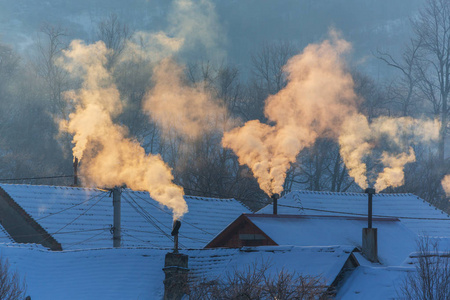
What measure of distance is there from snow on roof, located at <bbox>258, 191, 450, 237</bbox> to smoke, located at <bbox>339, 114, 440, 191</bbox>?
60.0 inches

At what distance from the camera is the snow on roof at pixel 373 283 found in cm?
2056

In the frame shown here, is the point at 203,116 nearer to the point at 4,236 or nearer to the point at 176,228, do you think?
the point at 4,236

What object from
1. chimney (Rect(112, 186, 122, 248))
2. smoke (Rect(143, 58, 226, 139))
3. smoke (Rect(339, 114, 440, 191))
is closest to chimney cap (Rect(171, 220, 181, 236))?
chimney (Rect(112, 186, 122, 248))

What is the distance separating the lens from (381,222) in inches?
1334

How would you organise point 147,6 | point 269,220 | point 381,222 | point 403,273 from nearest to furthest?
point 403,273
point 269,220
point 381,222
point 147,6

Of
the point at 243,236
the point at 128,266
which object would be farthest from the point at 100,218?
the point at 128,266

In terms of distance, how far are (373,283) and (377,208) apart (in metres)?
21.0

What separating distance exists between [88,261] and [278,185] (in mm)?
13493

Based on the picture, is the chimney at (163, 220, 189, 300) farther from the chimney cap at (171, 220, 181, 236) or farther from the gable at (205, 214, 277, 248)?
the gable at (205, 214, 277, 248)

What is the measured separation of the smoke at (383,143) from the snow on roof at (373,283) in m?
11.8

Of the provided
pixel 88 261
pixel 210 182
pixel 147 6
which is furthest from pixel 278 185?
pixel 147 6

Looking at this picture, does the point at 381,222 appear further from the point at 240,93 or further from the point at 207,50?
the point at 207,50

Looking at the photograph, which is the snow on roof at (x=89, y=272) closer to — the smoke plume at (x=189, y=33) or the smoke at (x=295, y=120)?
the smoke at (x=295, y=120)

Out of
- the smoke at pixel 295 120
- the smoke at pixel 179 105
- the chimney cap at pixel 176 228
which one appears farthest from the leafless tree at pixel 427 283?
the smoke at pixel 179 105
